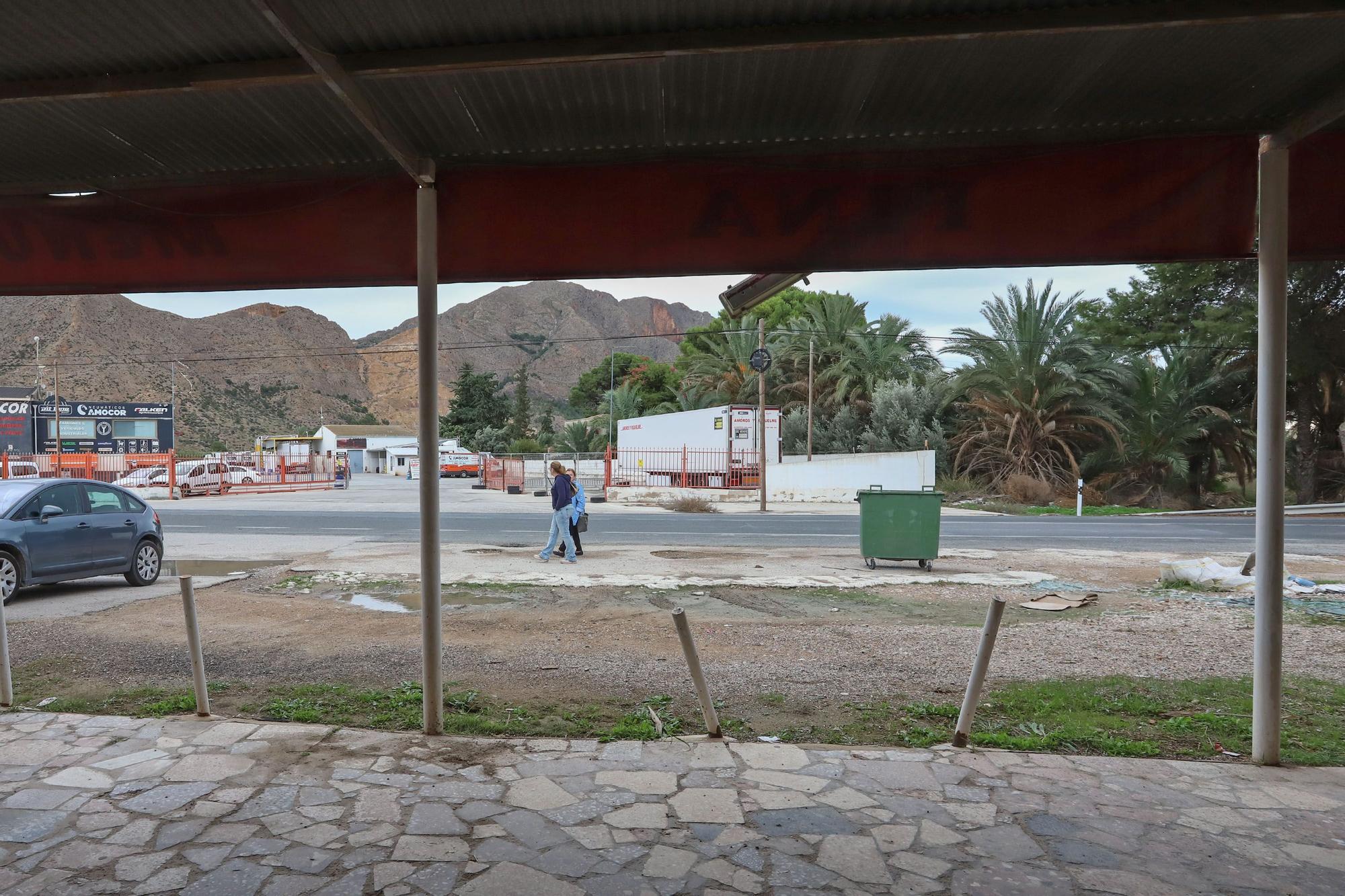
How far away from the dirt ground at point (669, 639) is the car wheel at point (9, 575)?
4.47ft

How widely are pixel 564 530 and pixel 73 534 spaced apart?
22.3 feet

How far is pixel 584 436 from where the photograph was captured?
57.0 meters

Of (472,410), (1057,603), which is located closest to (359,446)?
(472,410)

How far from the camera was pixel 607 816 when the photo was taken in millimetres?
4133

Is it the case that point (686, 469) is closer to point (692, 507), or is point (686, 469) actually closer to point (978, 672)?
point (692, 507)

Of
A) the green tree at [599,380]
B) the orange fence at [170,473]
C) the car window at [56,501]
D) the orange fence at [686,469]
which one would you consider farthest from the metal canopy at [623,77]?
the green tree at [599,380]

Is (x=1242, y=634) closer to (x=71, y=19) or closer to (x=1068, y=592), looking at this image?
(x=1068, y=592)

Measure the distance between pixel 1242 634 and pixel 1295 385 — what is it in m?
26.8

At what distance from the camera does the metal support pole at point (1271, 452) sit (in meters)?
4.78

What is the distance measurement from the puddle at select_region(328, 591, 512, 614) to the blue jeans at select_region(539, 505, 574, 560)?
3.25 meters

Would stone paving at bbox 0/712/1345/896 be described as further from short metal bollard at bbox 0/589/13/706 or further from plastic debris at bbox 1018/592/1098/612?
plastic debris at bbox 1018/592/1098/612

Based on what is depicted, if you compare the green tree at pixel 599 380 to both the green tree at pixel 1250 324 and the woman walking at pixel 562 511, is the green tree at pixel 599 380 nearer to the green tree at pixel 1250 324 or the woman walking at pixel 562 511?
the green tree at pixel 1250 324

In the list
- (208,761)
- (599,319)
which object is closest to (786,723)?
(208,761)

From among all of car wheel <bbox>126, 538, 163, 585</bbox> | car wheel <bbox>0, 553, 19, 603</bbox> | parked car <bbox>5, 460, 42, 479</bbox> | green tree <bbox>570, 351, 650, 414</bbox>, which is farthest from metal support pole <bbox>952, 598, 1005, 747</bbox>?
green tree <bbox>570, 351, 650, 414</bbox>
